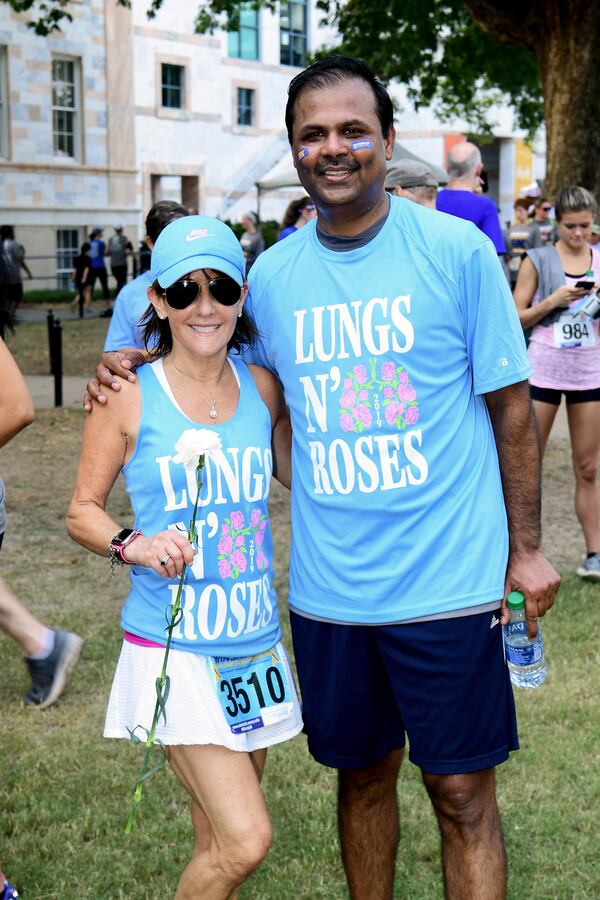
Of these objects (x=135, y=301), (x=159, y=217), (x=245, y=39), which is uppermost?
(x=245, y=39)

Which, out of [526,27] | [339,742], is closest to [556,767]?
[339,742]

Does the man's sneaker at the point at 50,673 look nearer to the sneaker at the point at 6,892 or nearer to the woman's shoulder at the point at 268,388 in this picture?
the sneaker at the point at 6,892

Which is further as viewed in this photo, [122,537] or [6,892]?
[6,892]

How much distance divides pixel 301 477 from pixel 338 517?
0.16m

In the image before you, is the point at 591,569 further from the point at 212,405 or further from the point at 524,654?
the point at 212,405

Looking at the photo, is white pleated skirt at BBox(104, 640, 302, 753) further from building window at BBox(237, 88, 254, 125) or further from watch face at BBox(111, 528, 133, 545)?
building window at BBox(237, 88, 254, 125)

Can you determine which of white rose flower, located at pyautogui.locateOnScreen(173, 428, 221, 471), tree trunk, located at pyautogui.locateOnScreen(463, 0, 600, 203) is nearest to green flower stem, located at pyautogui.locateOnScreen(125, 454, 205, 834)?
white rose flower, located at pyautogui.locateOnScreen(173, 428, 221, 471)

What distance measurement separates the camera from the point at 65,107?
32031mm

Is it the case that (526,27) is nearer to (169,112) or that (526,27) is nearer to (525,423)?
(525,423)

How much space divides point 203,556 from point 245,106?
4194cm

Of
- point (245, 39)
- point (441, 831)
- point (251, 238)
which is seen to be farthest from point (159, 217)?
point (245, 39)

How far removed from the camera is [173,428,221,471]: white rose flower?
8.80 feet

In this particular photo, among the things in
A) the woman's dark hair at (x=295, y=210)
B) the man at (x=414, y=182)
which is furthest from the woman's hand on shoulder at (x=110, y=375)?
the woman's dark hair at (x=295, y=210)

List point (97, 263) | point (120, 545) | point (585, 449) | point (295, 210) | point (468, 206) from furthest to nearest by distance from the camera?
point (97, 263) → point (295, 210) → point (468, 206) → point (585, 449) → point (120, 545)
